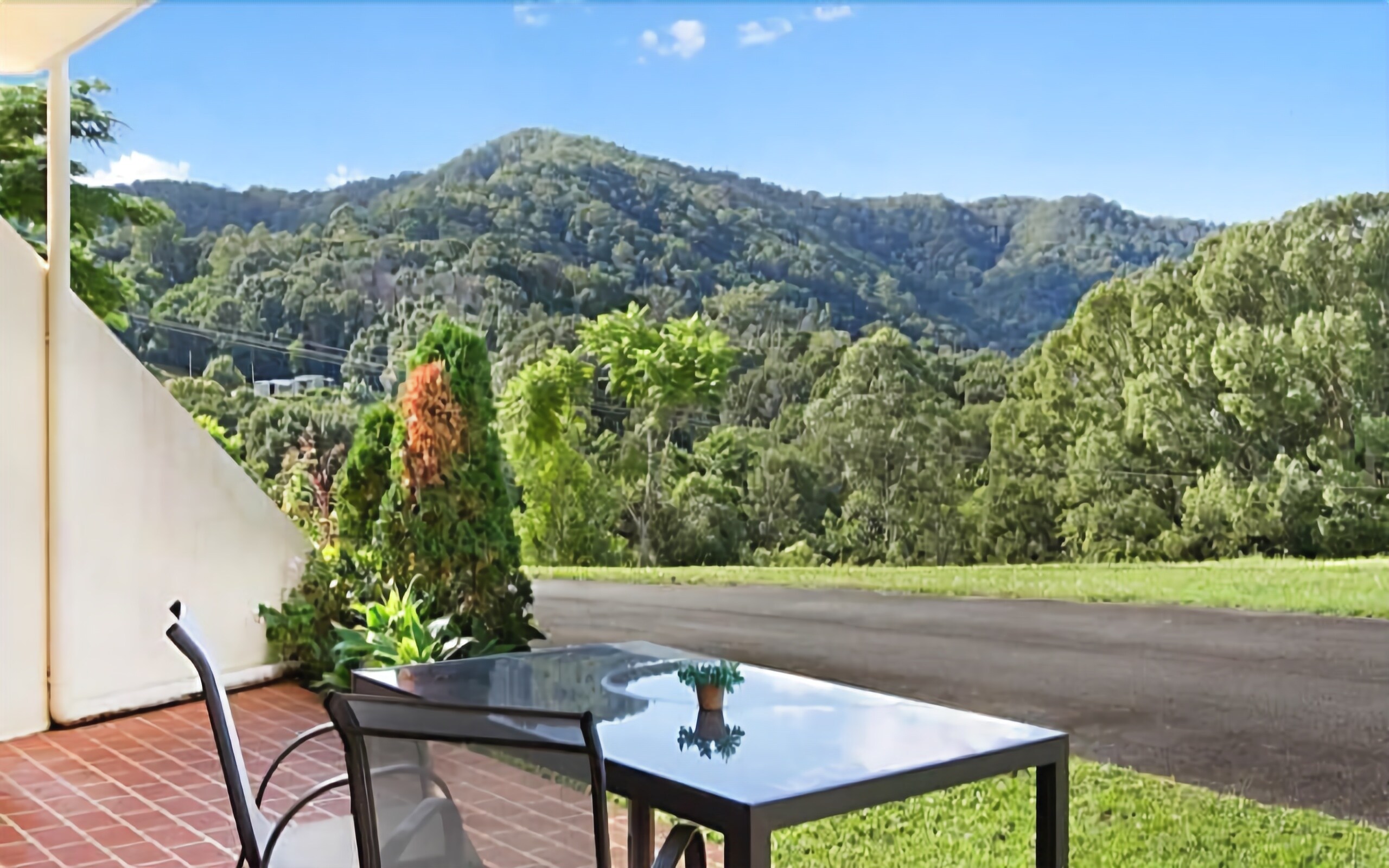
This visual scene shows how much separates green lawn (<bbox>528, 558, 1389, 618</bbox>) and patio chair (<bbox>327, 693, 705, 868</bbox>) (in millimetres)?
2717

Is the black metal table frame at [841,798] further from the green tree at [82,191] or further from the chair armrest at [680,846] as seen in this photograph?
the green tree at [82,191]

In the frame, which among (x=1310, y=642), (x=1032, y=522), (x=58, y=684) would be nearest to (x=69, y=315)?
(x=58, y=684)

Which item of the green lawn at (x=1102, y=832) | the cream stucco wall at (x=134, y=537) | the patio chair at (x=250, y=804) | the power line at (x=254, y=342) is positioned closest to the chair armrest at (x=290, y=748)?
the patio chair at (x=250, y=804)

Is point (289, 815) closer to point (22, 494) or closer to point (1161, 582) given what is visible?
point (1161, 582)

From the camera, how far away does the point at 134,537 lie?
6523mm

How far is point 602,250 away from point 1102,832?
3795mm

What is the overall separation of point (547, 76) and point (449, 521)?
2.50 metres

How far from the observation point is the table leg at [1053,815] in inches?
98.3

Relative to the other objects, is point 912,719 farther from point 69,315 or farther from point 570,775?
point 69,315

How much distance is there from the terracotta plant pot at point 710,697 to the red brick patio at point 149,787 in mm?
1023

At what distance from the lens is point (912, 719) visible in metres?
2.70

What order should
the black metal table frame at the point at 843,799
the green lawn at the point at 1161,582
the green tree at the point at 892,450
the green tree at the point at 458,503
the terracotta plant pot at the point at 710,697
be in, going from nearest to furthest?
the black metal table frame at the point at 843,799 → the terracotta plant pot at the point at 710,697 → the green lawn at the point at 1161,582 → the green tree at the point at 892,450 → the green tree at the point at 458,503

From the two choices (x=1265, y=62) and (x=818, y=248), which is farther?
(x=818, y=248)

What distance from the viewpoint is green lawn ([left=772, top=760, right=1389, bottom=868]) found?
4.00m
